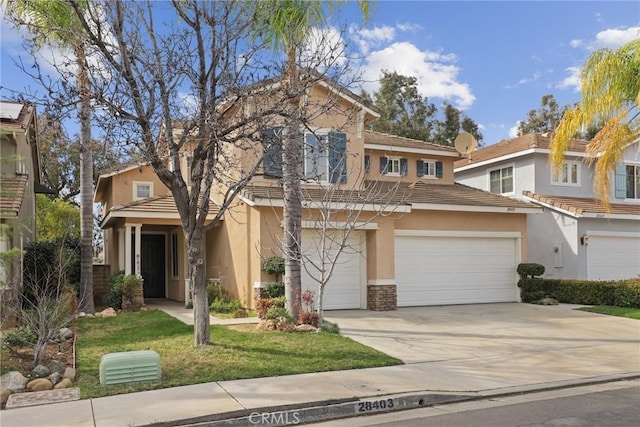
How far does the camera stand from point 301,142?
11680 millimetres

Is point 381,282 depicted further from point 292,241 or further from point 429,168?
point 429,168

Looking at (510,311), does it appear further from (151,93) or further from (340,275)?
(151,93)

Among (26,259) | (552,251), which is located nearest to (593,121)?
(552,251)

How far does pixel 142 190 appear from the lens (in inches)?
816

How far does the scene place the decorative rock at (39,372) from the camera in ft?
27.4

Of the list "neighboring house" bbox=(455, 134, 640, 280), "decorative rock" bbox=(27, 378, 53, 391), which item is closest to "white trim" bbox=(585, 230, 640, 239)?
"neighboring house" bbox=(455, 134, 640, 280)

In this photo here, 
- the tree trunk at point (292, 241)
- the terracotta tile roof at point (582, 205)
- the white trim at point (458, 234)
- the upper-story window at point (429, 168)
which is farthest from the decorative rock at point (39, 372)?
the terracotta tile roof at point (582, 205)

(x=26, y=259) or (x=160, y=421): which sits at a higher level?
(x=26, y=259)

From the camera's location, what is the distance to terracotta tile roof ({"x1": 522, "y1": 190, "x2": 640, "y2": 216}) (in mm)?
20375

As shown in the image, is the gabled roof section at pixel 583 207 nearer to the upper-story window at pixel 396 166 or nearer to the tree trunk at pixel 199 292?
the upper-story window at pixel 396 166

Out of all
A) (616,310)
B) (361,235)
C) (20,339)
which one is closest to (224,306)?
(361,235)

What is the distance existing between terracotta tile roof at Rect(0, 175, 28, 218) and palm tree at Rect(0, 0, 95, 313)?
1.60 m

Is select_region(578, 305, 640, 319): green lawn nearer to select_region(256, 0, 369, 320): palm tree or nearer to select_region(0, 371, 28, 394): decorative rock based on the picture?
select_region(256, 0, 369, 320): palm tree

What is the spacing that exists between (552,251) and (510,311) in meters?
6.49
